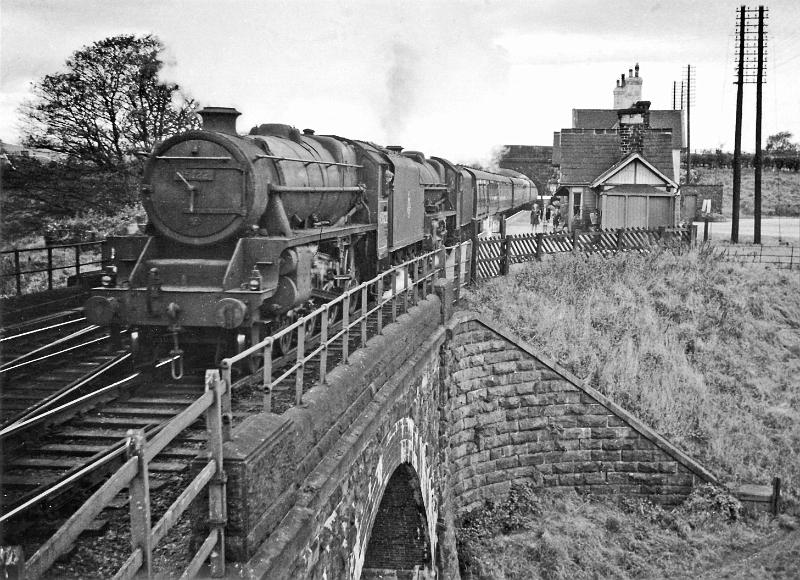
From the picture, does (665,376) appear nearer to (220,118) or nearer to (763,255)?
(763,255)

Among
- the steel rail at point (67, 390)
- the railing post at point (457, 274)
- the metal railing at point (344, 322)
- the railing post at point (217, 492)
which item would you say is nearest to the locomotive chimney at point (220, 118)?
the metal railing at point (344, 322)

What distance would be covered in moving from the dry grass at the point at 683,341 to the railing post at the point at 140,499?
12.6m

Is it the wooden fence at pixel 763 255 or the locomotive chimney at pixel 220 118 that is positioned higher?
the locomotive chimney at pixel 220 118

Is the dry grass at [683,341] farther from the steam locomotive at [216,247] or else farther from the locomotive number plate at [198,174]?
the locomotive number plate at [198,174]

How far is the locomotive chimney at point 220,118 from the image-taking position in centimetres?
812

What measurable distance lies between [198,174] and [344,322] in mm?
2578

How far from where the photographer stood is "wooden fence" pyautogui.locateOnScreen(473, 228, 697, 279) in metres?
18.2

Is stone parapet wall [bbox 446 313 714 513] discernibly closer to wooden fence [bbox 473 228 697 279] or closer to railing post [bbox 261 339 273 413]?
wooden fence [bbox 473 228 697 279]

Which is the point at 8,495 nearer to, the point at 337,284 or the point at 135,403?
the point at 135,403

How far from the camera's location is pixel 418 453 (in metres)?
9.56

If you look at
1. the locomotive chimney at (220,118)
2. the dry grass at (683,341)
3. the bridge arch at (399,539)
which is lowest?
the bridge arch at (399,539)

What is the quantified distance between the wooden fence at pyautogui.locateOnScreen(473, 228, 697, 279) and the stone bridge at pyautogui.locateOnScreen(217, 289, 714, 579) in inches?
181

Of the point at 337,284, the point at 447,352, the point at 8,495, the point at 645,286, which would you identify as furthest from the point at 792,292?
the point at 8,495

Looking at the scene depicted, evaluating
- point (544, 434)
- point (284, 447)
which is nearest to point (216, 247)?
point (284, 447)
